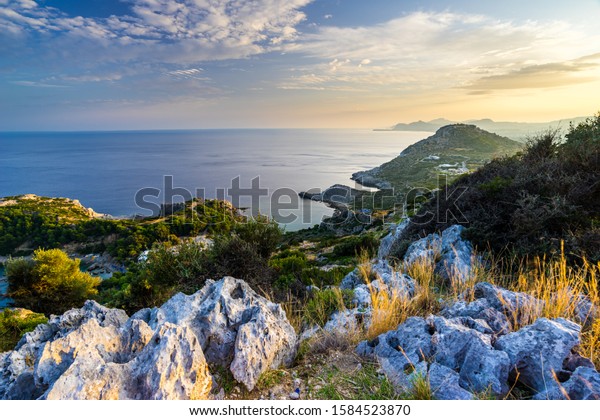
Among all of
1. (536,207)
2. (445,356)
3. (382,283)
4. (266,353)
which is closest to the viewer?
(445,356)

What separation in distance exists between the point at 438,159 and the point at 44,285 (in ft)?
396

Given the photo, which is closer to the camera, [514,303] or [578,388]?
[578,388]

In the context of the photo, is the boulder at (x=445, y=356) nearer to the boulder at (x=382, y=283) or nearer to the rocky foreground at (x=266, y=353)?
the rocky foreground at (x=266, y=353)

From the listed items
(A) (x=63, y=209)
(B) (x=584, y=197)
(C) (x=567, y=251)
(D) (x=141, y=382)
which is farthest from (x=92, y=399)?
(A) (x=63, y=209)

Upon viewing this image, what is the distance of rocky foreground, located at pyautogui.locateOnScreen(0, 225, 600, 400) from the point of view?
2832 millimetres

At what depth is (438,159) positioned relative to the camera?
11525 cm

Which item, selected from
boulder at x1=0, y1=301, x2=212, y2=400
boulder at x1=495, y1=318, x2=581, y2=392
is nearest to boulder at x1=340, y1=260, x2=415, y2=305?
boulder at x1=495, y1=318, x2=581, y2=392

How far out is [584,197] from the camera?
752cm

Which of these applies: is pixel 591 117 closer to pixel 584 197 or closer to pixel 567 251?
pixel 584 197

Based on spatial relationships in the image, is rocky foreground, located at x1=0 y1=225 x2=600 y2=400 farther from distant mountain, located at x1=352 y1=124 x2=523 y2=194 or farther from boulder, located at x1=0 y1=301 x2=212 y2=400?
distant mountain, located at x1=352 y1=124 x2=523 y2=194

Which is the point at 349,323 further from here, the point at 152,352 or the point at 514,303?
the point at 152,352

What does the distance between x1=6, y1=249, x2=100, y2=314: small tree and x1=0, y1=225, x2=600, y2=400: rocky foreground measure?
1698cm

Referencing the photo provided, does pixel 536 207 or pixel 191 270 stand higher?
pixel 536 207

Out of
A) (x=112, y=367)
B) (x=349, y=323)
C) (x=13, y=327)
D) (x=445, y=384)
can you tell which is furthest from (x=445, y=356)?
(x=13, y=327)
